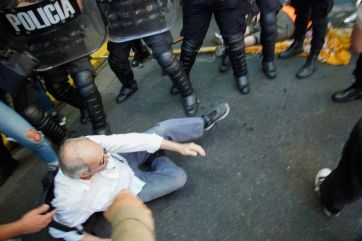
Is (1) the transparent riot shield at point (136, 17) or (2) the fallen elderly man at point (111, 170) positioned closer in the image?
(2) the fallen elderly man at point (111, 170)

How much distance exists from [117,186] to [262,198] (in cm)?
64

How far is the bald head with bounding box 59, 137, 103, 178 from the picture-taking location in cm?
108

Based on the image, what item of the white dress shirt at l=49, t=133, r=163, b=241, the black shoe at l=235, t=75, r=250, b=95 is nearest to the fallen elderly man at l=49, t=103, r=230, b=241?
the white dress shirt at l=49, t=133, r=163, b=241

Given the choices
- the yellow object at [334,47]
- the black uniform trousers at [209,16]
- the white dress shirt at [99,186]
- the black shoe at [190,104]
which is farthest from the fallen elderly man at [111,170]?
the yellow object at [334,47]

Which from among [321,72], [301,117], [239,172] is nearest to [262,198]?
[239,172]

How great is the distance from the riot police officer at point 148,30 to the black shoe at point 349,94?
0.83 metres

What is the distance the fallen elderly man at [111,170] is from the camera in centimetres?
110

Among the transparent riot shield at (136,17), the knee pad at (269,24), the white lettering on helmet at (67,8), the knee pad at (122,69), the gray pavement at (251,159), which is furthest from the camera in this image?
the knee pad at (122,69)

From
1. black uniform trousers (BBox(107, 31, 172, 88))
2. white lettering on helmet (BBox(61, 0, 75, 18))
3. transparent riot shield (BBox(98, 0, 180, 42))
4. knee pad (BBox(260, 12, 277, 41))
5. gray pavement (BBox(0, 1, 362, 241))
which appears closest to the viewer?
gray pavement (BBox(0, 1, 362, 241))

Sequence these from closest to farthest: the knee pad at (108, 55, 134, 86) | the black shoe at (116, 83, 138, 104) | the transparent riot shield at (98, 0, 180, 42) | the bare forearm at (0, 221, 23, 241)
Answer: the bare forearm at (0, 221, 23, 241)
the transparent riot shield at (98, 0, 180, 42)
the knee pad at (108, 55, 134, 86)
the black shoe at (116, 83, 138, 104)

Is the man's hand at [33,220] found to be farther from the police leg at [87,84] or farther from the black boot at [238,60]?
the black boot at [238,60]

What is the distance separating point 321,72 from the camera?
2.04 meters

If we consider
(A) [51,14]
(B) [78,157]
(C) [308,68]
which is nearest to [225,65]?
(C) [308,68]

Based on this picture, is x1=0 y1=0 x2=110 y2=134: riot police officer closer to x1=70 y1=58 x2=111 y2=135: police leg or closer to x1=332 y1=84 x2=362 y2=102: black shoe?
x1=70 y1=58 x2=111 y2=135: police leg
